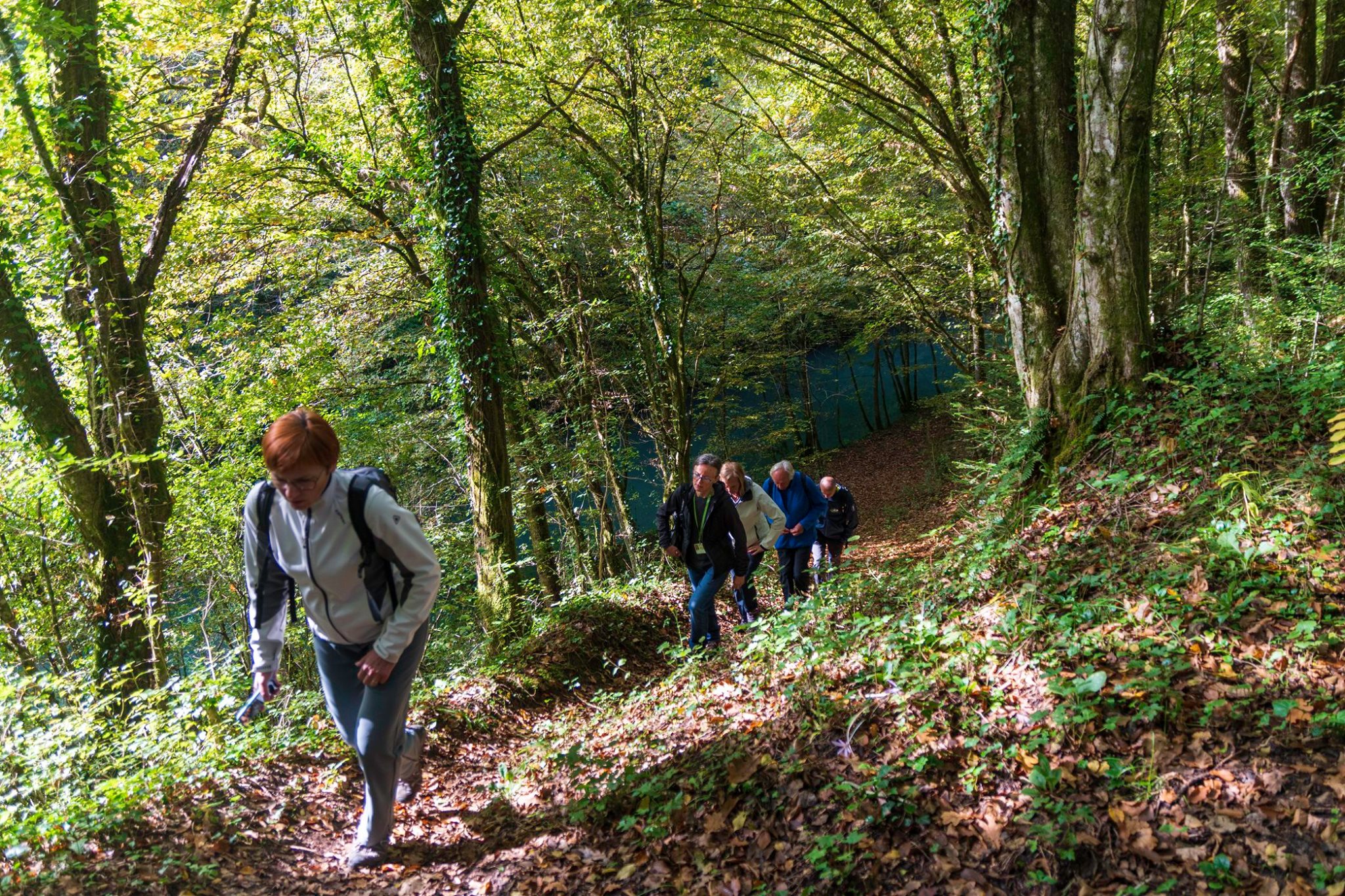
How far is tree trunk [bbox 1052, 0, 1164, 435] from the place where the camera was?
501 centimetres

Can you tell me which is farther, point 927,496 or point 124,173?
point 927,496

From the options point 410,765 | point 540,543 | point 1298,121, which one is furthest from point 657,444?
point 1298,121

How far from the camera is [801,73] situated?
29.5 feet

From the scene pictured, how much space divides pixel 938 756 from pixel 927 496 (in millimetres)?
15335

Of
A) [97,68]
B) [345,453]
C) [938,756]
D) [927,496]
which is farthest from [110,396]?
[927,496]

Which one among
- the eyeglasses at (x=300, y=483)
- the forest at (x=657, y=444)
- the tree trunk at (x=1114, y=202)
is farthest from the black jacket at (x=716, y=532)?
the eyeglasses at (x=300, y=483)

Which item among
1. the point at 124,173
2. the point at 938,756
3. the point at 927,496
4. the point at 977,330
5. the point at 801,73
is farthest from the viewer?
the point at 927,496

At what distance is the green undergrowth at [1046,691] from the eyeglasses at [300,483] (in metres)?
2.17

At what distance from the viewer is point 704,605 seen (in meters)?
6.30

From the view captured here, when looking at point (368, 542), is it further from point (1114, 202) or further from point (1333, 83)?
point (1333, 83)

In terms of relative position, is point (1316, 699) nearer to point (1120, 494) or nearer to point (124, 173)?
point (1120, 494)

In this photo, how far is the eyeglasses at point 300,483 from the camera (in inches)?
121

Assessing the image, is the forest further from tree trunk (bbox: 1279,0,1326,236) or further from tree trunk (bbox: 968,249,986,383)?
tree trunk (bbox: 968,249,986,383)

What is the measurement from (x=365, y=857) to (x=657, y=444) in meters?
11.0
